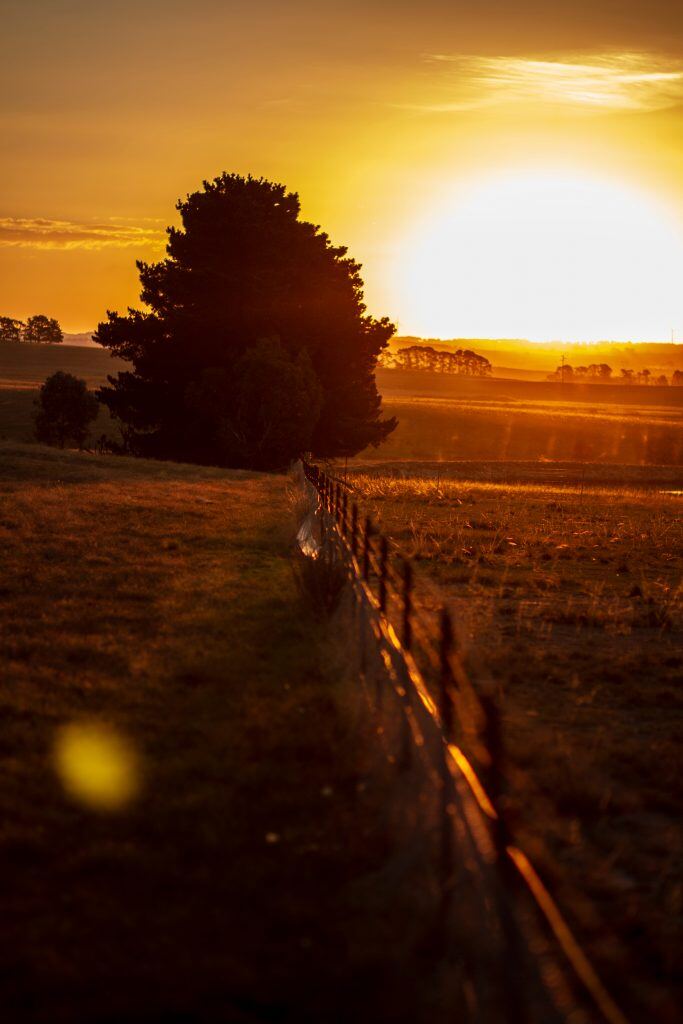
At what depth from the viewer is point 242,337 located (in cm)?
5134

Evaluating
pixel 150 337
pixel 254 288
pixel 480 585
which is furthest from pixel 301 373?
pixel 480 585

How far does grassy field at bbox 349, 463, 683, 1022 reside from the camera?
17.5 feet

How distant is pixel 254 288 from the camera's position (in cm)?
5156

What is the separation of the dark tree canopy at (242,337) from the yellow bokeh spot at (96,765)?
3870 cm

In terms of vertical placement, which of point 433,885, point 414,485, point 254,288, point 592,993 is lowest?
point 414,485

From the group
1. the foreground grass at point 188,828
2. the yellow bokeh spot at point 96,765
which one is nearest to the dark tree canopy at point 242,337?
the foreground grass at point 188,828

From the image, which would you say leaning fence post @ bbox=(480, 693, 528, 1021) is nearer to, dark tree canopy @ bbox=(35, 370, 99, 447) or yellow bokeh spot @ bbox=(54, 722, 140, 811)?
yellow bokeh spot @ bbox=(54, 722, 140, 811)

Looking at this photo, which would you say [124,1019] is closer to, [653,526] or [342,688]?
[342,688]

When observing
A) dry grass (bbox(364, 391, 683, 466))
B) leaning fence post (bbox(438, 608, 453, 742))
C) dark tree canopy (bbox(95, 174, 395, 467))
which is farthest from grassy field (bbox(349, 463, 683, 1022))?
dry grass (bbox(364, 391, 683, 466))

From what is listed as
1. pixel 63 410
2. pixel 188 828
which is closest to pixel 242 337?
pixel 63 410

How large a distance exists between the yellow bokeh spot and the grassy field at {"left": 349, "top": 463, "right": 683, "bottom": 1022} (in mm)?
2515

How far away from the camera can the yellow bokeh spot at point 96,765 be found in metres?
6.66

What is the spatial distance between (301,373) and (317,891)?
137 feet

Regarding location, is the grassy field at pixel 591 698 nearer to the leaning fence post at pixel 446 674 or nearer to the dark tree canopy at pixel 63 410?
the leaning fence post at pixel 446 674
